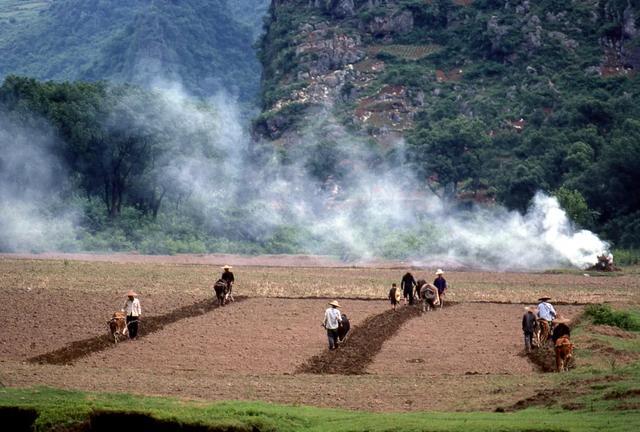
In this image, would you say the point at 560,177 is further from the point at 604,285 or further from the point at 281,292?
the point at 281,292

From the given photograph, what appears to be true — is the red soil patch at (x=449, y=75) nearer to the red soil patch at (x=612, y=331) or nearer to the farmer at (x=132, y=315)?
the red soil patch at (x=612, y=331)

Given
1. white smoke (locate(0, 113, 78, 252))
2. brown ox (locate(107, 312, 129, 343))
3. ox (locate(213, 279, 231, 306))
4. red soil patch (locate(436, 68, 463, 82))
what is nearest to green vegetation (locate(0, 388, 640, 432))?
brown ox (locate(107, 312, 129, 343))

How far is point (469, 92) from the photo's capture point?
407ft

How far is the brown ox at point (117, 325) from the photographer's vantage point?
35.4 metres

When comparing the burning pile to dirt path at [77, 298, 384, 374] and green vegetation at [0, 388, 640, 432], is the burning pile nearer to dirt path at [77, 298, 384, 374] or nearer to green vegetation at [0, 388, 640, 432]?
dirt path at [77, 298, 384, 374]

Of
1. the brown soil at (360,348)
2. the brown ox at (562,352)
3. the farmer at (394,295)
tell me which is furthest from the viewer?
the farmer at (394,295)

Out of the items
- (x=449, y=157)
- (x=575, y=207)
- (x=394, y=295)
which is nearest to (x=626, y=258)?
(x=575, y=207)

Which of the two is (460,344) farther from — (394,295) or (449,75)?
(449,75)

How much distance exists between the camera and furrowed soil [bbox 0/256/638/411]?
26.8m

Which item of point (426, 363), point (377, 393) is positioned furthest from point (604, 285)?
point (377, 393)

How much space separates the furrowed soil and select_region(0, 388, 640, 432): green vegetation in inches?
62.8

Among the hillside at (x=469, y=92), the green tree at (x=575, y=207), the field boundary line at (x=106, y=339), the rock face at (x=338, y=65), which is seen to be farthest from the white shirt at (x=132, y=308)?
the rock face at (x=338, y=65)

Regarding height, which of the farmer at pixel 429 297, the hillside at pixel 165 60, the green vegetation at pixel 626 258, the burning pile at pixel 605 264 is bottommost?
the farmer at pixel 429 297

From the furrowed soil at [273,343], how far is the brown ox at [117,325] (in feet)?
1.13
